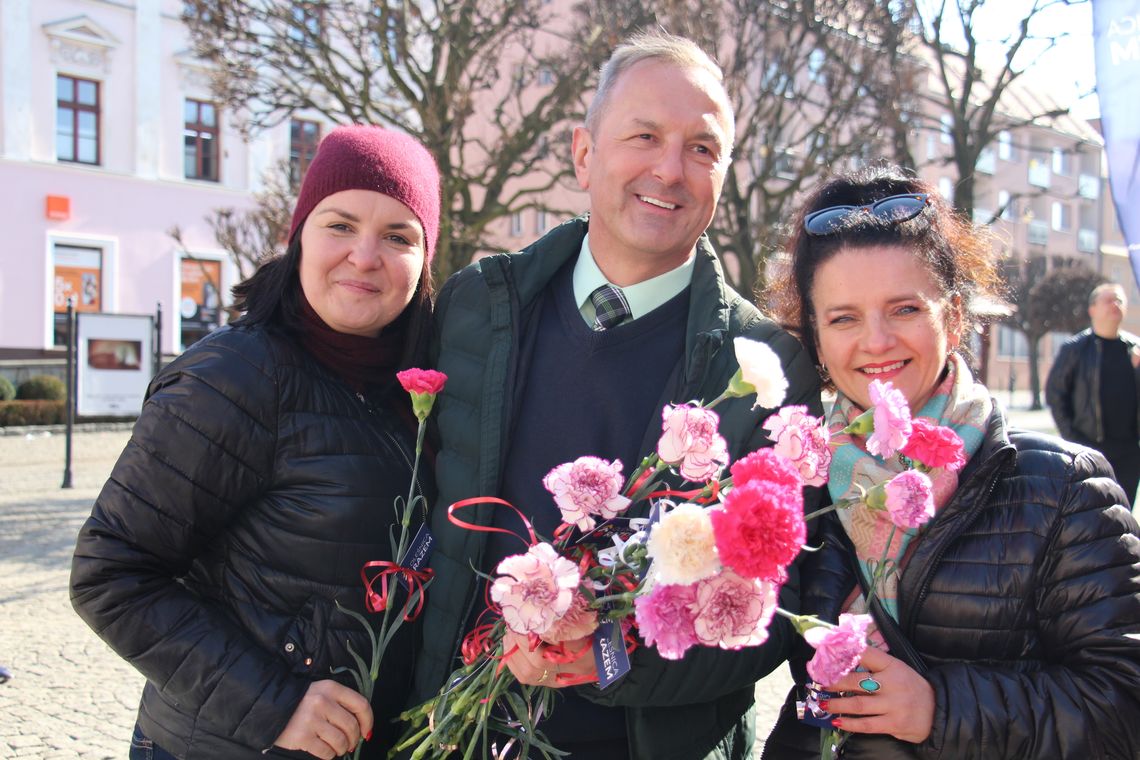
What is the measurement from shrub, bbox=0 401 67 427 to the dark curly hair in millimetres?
17907

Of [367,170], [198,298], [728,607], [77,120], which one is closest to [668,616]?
[728,607]

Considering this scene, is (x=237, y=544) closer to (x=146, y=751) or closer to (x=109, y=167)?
(x=146, y=751)

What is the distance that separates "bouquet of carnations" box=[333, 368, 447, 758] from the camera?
1882mm

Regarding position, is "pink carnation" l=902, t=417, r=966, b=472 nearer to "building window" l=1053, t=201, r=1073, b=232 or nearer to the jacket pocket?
the jacket pocket

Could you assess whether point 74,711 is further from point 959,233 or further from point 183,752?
point 959,233

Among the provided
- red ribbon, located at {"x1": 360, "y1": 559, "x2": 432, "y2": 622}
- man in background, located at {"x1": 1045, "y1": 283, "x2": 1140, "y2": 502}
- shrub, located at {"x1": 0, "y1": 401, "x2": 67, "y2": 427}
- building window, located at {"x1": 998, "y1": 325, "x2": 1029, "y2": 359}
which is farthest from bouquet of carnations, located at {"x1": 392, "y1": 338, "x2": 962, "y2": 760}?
building window, located at {"x1": 998, "y1": 325, "x2": 1029, "y2": 359}

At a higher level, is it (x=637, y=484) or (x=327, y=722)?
(x=637, y=484)

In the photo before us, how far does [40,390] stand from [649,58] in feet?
63.0

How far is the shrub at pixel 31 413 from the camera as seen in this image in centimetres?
1689

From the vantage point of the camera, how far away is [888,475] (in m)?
1.98

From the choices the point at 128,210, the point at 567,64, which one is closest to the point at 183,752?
the point at 567,64

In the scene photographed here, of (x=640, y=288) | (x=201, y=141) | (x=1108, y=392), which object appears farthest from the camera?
(x=201, y=141)

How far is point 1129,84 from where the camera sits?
4074 millimetres

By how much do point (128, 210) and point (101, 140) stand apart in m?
1.92
